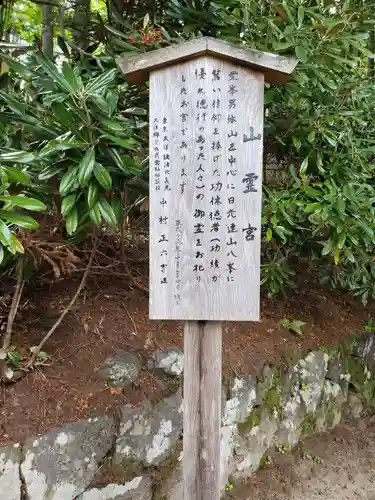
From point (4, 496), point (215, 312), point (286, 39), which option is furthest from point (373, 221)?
point (4, 496)

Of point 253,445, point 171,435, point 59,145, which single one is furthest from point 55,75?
point 253,445

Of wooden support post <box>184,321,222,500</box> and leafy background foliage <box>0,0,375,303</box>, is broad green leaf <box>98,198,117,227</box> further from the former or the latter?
wooden support post <box>184,321,222,500</box>

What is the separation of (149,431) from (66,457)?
1.90 feet

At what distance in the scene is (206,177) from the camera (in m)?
1.87

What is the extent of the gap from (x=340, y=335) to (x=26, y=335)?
2976mm

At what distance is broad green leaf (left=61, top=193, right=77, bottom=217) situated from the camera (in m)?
2.18

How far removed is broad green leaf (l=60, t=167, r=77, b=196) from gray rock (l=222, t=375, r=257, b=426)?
2.00 metres

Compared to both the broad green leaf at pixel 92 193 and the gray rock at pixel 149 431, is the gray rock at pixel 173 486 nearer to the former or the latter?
the gray rock at pixel 149 431

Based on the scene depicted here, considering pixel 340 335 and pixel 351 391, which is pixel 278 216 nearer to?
pixel 340 335

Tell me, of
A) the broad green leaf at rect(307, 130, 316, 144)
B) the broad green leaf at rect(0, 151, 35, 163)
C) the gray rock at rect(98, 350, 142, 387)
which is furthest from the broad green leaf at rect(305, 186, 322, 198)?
the broad green leaf at rect(0, 151, 35, 163)

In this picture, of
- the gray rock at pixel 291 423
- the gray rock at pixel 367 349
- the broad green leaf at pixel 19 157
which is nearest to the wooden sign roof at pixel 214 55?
Result: the broad green leaf at pixel 19 157

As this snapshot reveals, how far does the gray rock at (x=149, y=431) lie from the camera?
2756mm

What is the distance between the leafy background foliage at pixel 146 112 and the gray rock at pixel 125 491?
1456 millimetres

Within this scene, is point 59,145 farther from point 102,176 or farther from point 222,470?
point 222,470
